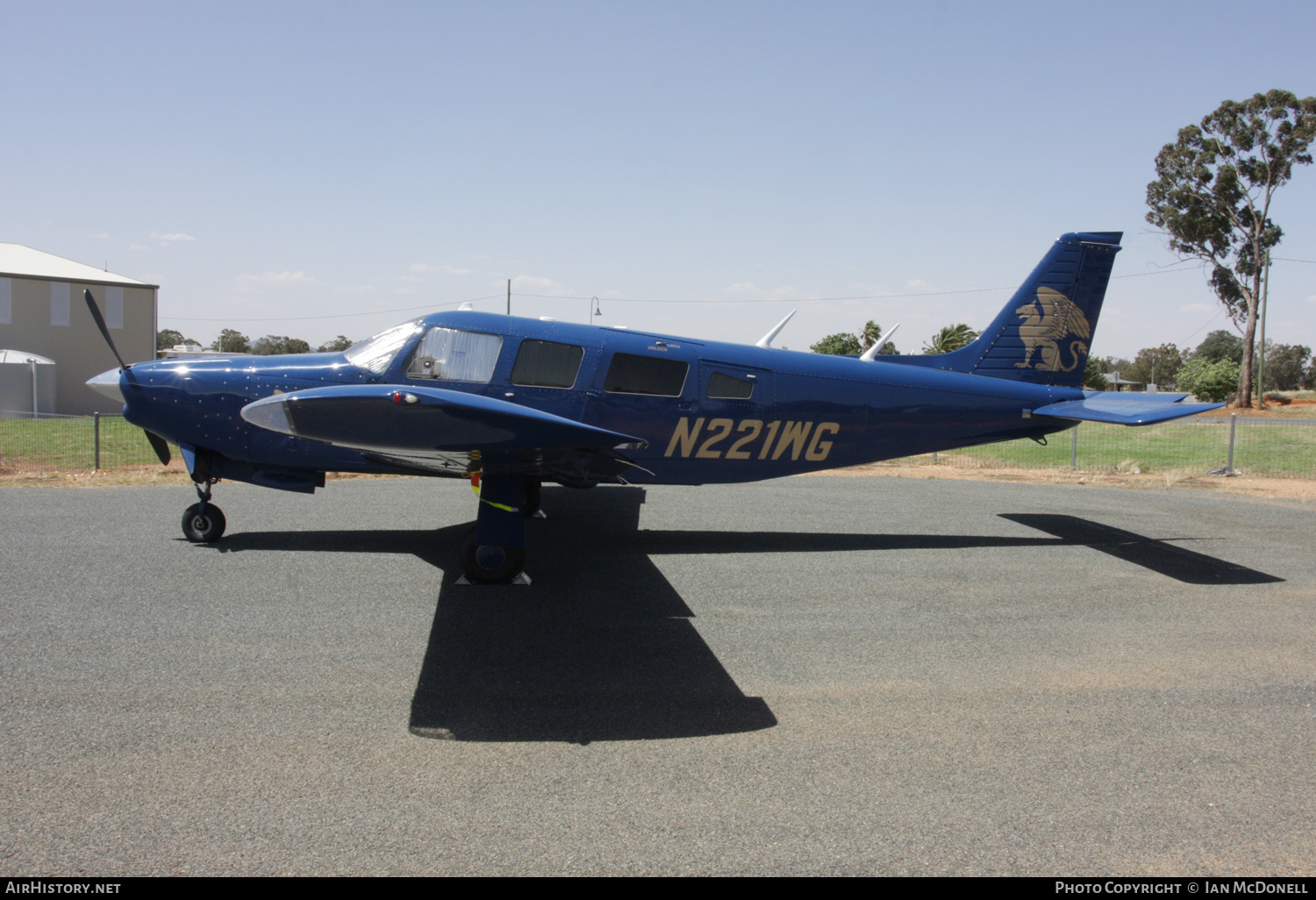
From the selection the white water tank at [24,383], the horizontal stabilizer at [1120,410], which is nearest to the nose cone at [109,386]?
the horizontal stabilizer at [1120,410]

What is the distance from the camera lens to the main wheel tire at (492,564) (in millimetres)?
6742

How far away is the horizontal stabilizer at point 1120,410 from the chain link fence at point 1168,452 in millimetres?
5262

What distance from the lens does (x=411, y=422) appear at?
450 centimetres

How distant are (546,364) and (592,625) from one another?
2.99 m

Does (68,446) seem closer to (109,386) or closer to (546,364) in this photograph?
(109,386)

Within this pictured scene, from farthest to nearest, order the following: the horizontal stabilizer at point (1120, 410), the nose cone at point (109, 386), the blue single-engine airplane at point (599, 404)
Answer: the horizontal stabilizer at point (1120, 410) → the nose cone at point (109, 386) → the blue single-engine airplane at point (599, 404)

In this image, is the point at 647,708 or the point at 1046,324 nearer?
the point at 647,708

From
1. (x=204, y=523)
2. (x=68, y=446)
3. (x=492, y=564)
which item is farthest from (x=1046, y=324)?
(x=68, y=446)

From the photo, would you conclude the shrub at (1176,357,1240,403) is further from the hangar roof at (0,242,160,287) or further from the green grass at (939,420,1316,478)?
the hangar roof at (0,242,160,287)

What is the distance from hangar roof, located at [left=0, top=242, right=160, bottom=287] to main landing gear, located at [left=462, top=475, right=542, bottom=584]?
144 feet

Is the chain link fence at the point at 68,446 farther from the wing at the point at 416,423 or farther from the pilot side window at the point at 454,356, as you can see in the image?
the wing at the point at 416,423

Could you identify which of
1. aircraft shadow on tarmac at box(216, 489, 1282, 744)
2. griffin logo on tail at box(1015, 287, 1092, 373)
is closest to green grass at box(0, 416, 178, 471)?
aircraft shadow on tarmac at box(216, 489, 1282, 744)

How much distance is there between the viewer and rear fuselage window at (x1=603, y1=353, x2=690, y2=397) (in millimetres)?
7816
